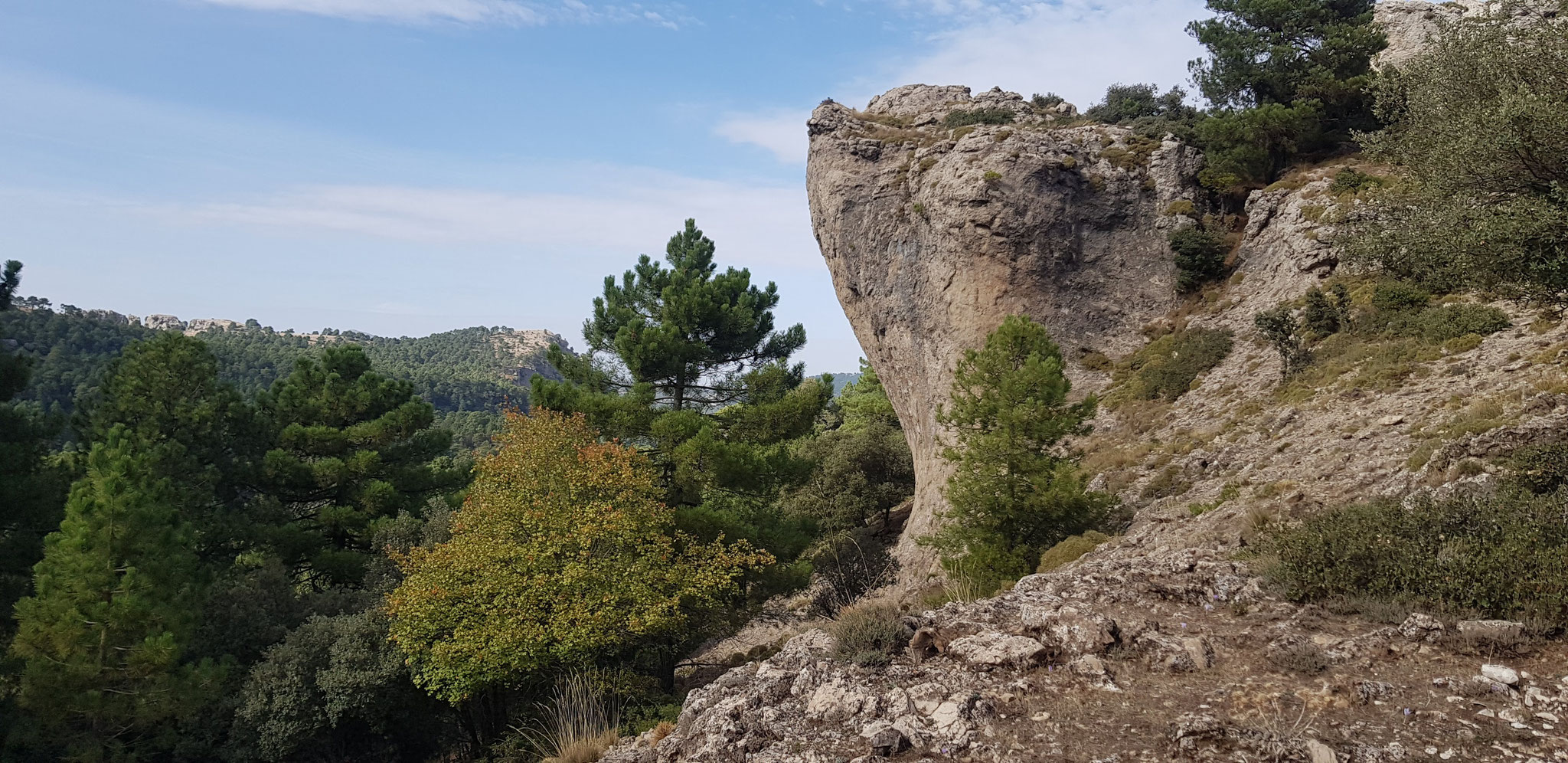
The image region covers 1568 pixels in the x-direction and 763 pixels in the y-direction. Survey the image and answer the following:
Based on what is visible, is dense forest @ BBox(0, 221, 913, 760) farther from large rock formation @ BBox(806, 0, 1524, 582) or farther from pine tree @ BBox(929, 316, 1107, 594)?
large rock formation @ BBox(806, 0, 1524, 582)

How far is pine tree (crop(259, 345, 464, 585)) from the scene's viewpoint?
962 inches

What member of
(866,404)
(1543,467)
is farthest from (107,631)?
(866,404)

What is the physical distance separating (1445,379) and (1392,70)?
5.87 m

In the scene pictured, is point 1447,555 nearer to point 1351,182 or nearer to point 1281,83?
point 1351,182

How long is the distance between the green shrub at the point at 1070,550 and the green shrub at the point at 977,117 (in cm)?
2359

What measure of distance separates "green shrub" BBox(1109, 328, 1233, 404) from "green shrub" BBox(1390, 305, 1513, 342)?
572 centimetres

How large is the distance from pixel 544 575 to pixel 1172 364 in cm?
1972

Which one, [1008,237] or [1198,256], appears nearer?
[1198,256]

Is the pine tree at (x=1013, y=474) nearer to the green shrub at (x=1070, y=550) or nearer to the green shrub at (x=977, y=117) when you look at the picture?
the green shrub at (x=1070, y=550)

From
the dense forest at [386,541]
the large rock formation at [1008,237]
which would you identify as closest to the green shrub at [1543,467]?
the dense forest at [386,541]

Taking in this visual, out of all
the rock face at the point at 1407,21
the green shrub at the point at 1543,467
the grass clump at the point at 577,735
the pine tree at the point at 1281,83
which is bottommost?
the grass clump at the point at 577,735

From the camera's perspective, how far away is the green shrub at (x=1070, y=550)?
14180mm

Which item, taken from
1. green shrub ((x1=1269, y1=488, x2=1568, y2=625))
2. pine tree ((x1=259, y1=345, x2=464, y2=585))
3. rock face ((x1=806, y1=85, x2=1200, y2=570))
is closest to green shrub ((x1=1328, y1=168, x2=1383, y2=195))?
rock face ((x1=806, y1=85, x2=1200, y2=570))

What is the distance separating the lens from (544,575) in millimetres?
15633
